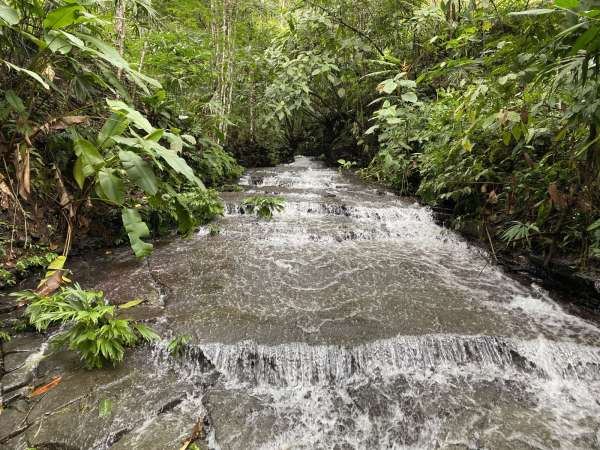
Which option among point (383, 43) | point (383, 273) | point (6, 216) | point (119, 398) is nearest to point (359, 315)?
point (383, 273)

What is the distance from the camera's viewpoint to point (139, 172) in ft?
8.55

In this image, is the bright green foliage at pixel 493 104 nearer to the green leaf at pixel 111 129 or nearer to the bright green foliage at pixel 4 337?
the green leaf at pixel 111 129

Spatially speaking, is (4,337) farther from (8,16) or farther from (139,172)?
(8,16)

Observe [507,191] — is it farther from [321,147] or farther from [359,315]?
[321,147]

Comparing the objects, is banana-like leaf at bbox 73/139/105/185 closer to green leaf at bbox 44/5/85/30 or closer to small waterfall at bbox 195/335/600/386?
green leaf at bbox 44/5/85/30

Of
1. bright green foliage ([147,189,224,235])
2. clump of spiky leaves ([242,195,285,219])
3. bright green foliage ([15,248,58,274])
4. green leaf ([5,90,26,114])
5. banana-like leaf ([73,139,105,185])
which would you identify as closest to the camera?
banana-like leaf ([73,139,105,185])

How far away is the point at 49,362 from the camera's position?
3070 mm

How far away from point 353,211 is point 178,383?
5601 mm

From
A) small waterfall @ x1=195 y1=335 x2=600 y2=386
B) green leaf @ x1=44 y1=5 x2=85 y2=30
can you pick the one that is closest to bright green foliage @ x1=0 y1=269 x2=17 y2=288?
small waterfall @ x1=195 y1=335 x2=600 y2=386

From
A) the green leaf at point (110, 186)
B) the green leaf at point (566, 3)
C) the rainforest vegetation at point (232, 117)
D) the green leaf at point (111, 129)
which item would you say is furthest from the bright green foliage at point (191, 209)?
the green leaf at point (566, 3)

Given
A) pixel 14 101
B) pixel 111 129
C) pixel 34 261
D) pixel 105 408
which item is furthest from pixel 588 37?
pixel 34 261

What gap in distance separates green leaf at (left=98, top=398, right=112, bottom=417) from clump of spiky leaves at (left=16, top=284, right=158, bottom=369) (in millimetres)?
396

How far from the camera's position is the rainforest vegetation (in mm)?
2768

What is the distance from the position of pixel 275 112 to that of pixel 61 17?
5157mm
